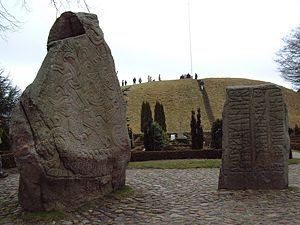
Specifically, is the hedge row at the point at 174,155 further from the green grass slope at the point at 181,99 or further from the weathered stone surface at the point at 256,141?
the green grass slope at the point at 181,99

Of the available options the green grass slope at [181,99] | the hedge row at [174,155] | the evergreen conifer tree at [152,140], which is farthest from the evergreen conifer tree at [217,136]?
the green grass slope at [181,99]

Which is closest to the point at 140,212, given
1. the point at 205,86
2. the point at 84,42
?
the point at 84,42

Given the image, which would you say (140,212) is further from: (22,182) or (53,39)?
(53,39)

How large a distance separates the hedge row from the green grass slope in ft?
109

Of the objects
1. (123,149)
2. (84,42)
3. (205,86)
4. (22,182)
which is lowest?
(22,182)

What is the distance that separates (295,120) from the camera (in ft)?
201

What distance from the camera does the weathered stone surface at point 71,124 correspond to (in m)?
6.39

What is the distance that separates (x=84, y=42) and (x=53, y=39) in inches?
30.9

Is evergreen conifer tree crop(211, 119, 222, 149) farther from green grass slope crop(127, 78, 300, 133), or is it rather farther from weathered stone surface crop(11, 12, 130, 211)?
green grass slope crop(127, 78, 300, 133)

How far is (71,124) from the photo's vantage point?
6.94 meters

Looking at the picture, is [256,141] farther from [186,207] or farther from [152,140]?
[152,140]

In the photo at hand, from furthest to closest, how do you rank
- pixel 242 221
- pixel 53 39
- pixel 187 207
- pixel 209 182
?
pixel 209 182 → pixel 53 39 → pixel 187 207 → pixel 242 221

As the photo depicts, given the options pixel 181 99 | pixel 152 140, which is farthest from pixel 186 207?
pixel 181 99

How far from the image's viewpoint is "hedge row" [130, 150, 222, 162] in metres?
20.8
